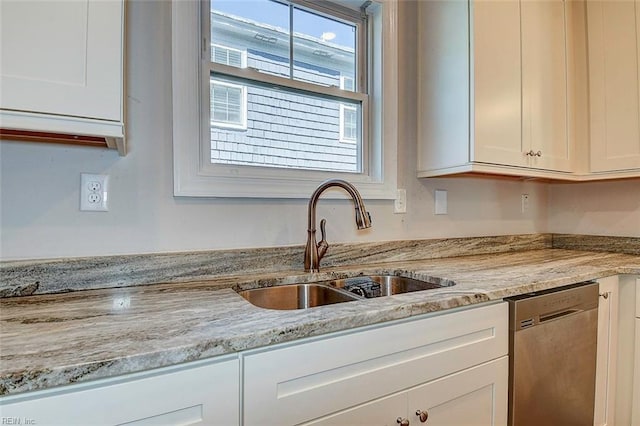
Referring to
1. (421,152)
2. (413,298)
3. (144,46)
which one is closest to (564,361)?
(413,298)

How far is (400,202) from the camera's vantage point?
67.6 inches

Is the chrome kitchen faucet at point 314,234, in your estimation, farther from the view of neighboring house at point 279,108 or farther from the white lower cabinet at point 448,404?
the white lower cabinet at point 448,404

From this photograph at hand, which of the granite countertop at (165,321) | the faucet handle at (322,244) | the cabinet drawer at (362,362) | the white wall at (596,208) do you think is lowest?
the cabinet drawer at (362,362)

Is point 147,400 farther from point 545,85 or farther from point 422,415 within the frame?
point 545,85

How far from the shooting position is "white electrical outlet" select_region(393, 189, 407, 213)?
1.71 meters

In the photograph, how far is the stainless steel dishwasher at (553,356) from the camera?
117 centimetres

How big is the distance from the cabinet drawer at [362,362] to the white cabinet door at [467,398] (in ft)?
0.11

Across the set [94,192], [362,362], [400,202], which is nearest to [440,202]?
[400,202]

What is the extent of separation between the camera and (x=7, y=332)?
707mm

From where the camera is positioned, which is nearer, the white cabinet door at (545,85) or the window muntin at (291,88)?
the window muntin at (291,88)

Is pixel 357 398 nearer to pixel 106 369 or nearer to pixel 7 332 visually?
pixel 106 369

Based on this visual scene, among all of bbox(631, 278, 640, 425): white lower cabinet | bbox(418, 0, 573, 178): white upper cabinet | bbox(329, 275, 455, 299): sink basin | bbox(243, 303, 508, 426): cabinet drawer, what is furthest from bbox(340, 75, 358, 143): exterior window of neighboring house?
bbox(631, 278, 640, 425): white lower cabinet

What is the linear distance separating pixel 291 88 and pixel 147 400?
4.22 ft

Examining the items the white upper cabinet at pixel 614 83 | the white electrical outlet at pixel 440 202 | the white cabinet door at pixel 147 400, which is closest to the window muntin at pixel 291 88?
the white electrical outlet at pixel 440 202
